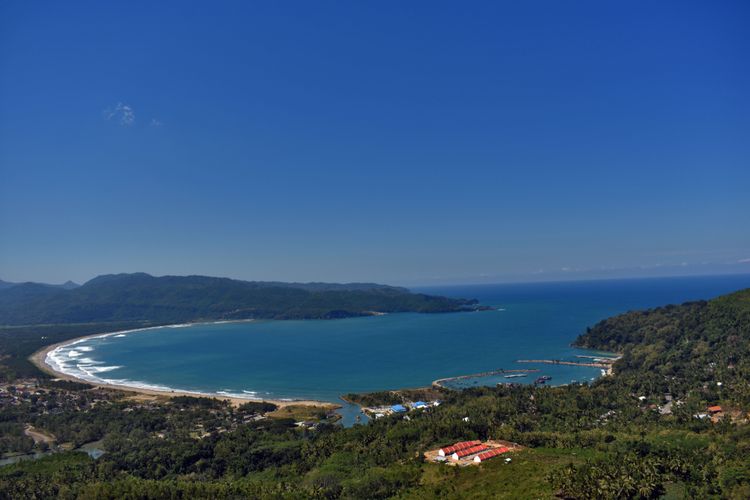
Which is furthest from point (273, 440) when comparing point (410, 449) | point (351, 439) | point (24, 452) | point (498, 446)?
point (24, 452)

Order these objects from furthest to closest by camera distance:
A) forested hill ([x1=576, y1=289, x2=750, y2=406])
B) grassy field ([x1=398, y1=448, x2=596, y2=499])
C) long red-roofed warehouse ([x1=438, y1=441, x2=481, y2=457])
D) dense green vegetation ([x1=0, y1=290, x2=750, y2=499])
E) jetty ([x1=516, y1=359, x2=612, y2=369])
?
1. jetty ([x1=516, y1=359, x2=612, y2=369])
2. forested hill ([x1=576, y1=289, x2=750, y2=406])
3. long red-roofed warehouse ([x1=438, y1=441, x2=481, y2=457])
4. dense green vegetation ([x1=0, y1=290, x2=750, y2=499])
5. grassy field ([x1=398, y1=448, x2=596, y2=499])

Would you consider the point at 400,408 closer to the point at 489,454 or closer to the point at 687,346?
the point at 489,454

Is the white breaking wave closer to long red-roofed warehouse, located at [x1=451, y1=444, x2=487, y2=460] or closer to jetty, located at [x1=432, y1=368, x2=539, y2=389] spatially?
jetty, located at [x1=432, y1=368, x2=539, y2=389]

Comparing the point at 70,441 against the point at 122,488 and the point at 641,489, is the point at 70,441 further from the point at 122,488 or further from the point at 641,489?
the point at 641,489

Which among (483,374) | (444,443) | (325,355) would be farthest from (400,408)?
(325,355)

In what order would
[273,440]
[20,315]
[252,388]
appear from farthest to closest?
[20,315]
[252,388]
[273,440]

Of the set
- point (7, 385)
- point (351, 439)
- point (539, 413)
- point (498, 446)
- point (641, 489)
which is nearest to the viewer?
point (641, 489)

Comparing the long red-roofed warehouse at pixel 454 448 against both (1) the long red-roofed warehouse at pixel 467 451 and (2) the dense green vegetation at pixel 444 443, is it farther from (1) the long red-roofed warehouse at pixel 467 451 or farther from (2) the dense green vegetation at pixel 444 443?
(2) the dense green vegetation at pixel 444 443

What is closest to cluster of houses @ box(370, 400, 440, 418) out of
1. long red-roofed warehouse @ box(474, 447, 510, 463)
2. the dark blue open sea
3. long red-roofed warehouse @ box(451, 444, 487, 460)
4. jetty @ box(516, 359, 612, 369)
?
the dark blue open sea
